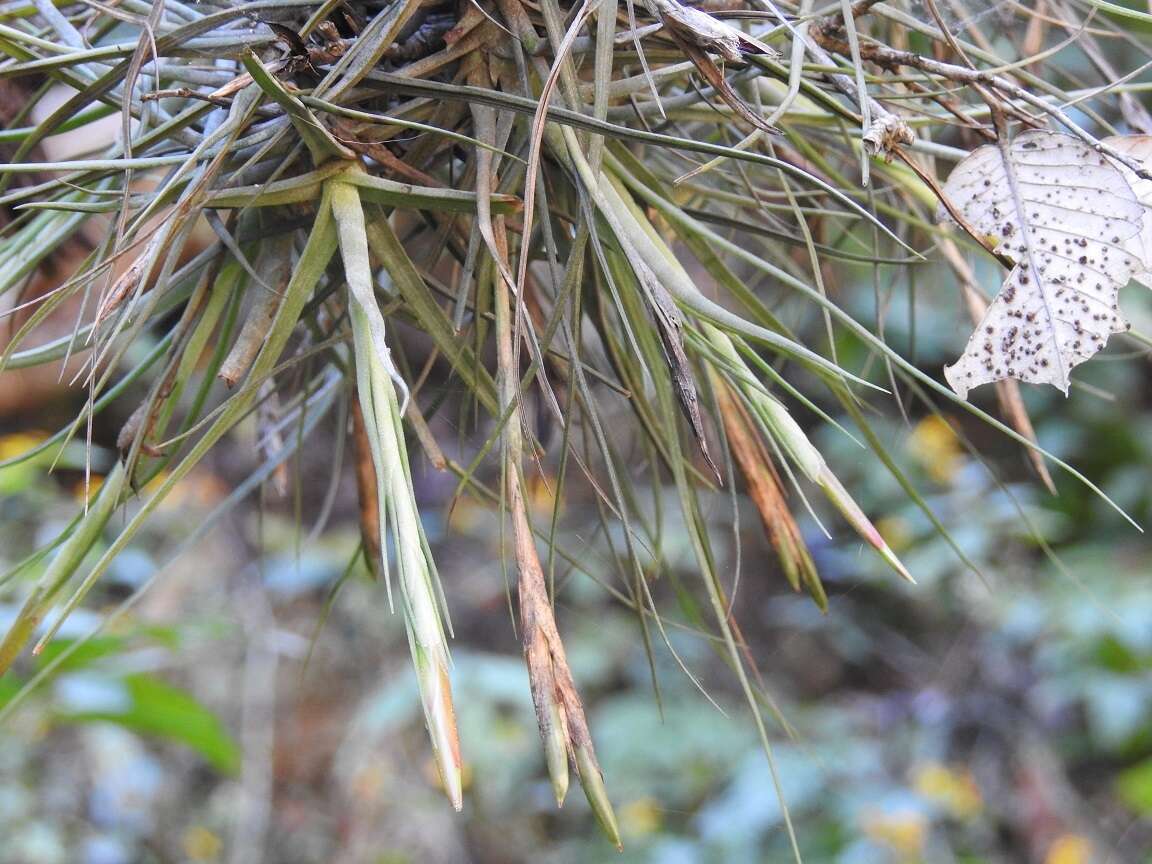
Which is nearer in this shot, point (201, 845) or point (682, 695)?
point (201, 845)

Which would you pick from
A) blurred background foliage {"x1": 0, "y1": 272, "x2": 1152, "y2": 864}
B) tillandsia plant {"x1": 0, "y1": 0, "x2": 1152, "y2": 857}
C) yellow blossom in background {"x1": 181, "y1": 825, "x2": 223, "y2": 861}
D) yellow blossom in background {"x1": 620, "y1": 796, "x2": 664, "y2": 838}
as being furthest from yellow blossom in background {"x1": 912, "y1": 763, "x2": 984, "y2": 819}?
tillandsia plant {"x1": 0, "y1": 0, "x2": 1152, "y2": 857}

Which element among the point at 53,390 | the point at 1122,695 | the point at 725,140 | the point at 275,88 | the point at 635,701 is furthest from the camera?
the point at 53,390

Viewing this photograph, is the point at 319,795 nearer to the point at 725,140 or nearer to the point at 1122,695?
the point at 1122,695

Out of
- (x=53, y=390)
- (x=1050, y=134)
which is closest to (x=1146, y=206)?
(x=1050, y=134)

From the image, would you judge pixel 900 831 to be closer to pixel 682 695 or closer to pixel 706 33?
pixel 682 695

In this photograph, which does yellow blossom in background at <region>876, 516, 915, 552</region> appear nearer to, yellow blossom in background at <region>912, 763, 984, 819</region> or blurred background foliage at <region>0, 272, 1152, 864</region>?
blurred background foliage at <region>0, 272, 1152, 864</region>

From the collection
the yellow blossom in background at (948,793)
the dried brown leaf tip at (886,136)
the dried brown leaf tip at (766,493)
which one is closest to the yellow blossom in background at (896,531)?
the yellow blossom in background at (948,793)

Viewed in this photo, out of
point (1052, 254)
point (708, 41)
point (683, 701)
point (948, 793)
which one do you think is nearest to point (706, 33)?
point (708, 41)
